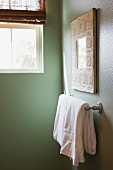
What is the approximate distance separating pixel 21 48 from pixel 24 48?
30 millimetres

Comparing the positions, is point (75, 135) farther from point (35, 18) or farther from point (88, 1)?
point (35, 18)

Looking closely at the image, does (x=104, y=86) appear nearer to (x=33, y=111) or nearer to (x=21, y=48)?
(x=33, y=111)

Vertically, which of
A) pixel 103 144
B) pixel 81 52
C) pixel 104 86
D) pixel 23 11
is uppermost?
pixel 23 11

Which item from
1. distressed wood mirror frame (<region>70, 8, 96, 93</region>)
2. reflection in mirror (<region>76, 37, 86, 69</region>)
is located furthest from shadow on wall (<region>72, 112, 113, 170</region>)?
reflection in mirror (<region>76, 37, 86, 69</region>)

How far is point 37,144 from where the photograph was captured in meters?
2.44

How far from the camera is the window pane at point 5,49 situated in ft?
7.84

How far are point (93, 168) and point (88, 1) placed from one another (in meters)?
1.16

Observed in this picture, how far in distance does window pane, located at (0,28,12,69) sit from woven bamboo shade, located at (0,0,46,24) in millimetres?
162

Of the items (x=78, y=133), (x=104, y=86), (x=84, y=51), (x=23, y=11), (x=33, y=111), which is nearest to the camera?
(x=104, y=86)

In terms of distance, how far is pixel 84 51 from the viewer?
1737mm

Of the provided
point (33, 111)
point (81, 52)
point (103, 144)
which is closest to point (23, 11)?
point (81, 52)

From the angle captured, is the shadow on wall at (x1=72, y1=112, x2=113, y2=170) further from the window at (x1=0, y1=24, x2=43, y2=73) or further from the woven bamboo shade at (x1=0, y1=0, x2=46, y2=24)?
the woven bamboo shade at (x1=0, y1=0, x2=46, y2=24)

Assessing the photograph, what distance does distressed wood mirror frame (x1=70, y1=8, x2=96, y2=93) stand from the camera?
1.56 m

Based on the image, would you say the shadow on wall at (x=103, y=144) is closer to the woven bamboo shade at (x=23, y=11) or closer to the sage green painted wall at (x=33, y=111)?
the sage green painted wall at (x=33, y=111)
